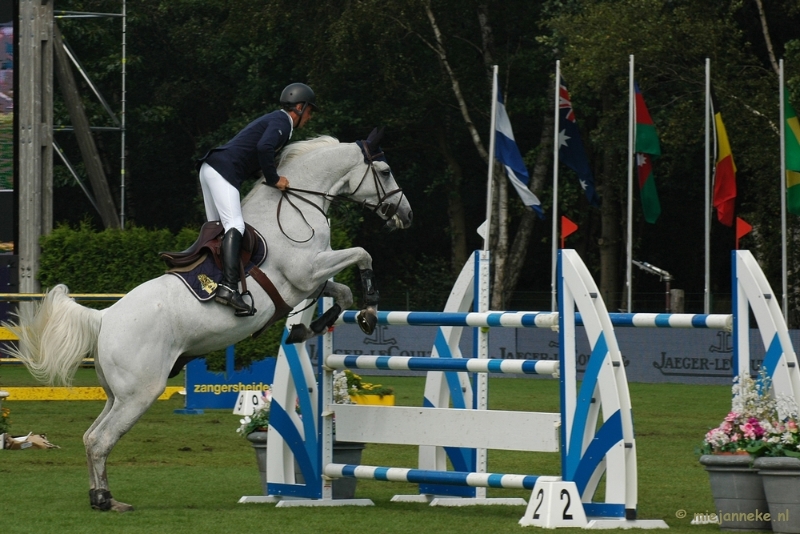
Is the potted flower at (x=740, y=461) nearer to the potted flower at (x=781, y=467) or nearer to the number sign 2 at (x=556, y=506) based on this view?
the potted flower at (x=781, y=467)

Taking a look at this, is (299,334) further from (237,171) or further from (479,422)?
(479,422)

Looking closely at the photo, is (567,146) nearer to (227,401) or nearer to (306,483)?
(227,401)

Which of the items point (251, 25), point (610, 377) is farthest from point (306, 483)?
point (251, 25)

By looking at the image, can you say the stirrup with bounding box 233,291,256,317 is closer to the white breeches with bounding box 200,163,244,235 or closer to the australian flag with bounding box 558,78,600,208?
the white breeches with bounding box 200,163,244,235

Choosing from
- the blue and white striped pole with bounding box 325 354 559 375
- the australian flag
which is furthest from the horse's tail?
the australian flag

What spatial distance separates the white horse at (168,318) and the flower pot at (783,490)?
7.91 ft

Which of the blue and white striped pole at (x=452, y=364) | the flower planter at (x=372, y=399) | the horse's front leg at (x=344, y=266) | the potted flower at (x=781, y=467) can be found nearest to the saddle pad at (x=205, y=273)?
the horse's front leg at (x=344, y=266)

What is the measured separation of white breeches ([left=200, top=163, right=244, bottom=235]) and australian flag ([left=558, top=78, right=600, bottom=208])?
14.0 metres

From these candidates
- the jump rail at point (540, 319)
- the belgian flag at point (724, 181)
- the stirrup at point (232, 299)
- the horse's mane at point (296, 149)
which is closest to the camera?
the jump rail at point (540, 319)

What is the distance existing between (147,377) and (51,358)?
0.59m

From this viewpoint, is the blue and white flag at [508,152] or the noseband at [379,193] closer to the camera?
the noseband at [379,193]

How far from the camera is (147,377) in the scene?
6.95 m

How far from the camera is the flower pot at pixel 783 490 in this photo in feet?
19.1

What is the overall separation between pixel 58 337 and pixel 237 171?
1.40 meters
